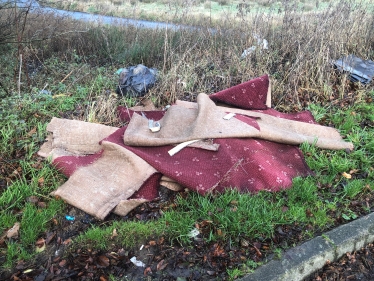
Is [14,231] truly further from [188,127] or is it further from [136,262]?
[188,127]

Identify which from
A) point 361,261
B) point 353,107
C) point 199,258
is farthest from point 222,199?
point 353,107

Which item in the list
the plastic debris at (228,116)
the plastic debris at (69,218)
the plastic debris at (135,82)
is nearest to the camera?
the plastic debris at (69,218)

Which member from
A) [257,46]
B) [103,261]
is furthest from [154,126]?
[257,46]

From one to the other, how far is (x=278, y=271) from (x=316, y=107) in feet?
9.44

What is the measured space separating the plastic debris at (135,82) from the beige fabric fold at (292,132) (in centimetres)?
86

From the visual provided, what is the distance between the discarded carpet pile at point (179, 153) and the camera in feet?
9.88

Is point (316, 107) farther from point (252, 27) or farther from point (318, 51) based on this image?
point (252, 27)

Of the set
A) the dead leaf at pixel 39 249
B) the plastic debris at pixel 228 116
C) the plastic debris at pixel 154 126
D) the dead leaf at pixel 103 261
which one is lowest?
the dead leaf at pixel 39 249

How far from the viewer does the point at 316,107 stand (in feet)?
15.2

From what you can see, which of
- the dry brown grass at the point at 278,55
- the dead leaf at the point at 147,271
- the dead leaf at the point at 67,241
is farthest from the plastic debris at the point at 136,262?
the dry brown grass at the point at 278,55

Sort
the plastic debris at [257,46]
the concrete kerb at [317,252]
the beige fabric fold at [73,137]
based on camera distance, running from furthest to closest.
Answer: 1. the plastic debris at [257,46]
2. the beige fabric fold at [73,137]
3. the concrete kerb at [317,252]

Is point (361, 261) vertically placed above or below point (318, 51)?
below

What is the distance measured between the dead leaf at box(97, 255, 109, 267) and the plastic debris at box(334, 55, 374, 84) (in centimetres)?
440

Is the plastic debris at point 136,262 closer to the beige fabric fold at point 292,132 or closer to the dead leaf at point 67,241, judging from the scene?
the dead leaf at point 67,241
